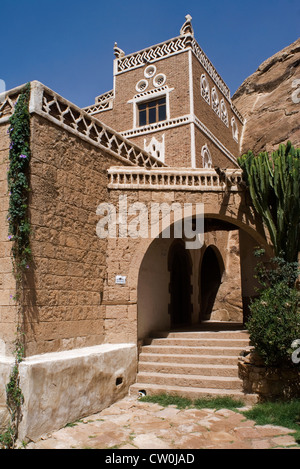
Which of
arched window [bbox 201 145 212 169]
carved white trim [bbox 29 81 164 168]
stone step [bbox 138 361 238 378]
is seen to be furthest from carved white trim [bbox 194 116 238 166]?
stone step [bbox 138 361 238 378]

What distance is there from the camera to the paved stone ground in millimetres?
4477

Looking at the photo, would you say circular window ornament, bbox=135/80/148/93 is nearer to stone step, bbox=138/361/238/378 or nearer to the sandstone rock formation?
the sandstone rock formation

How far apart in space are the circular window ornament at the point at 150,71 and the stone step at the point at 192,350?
1145 cm

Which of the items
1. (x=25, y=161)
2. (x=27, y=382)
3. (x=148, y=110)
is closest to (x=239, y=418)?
(x=27, y=382)

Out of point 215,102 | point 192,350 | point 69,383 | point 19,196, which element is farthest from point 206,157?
point 69,383

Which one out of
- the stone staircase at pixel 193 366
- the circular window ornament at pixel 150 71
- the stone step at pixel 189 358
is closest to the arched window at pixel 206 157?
the circular window ornament at pixel 150 71

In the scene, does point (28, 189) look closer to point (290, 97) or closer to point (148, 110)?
point (148, 110)

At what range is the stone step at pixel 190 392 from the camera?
598 cm

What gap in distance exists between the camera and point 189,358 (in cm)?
702

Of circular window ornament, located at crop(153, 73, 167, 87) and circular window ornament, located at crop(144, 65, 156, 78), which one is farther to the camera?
circular window ornament, located at crop(144, 65, 156, 78)

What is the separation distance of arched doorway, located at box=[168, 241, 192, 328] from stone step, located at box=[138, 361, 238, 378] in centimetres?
316

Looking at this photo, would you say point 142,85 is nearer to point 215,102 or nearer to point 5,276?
point 215,102

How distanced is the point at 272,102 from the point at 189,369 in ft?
55.5

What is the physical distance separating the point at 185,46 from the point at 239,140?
272 inches
